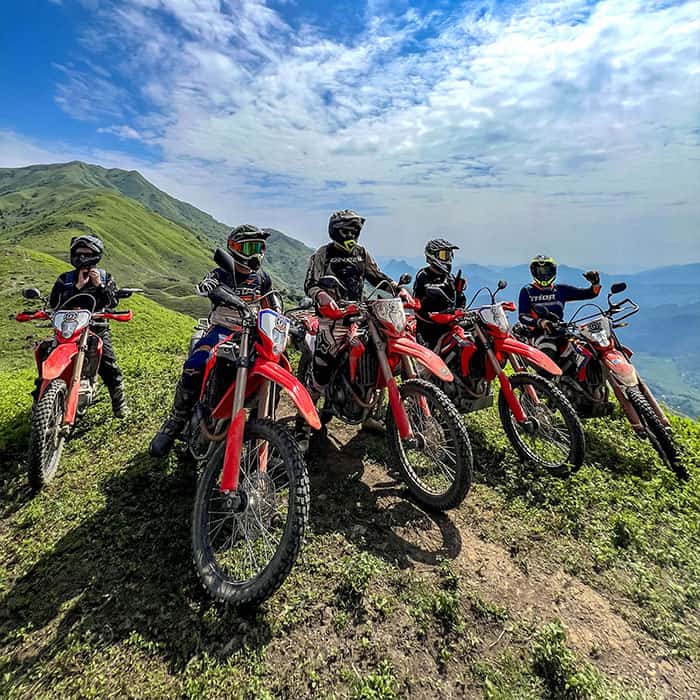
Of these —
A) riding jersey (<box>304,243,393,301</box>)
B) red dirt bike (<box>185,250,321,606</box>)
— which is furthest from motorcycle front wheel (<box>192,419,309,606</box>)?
riding jersey (<box>304,243,393,301</box>)

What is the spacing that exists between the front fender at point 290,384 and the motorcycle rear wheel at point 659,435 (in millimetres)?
4711

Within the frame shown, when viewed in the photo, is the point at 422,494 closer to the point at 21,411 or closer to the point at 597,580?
the point at 597,580

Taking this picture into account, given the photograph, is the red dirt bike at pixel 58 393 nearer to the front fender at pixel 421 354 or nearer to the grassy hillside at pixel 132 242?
the front fender at pixel 421 354

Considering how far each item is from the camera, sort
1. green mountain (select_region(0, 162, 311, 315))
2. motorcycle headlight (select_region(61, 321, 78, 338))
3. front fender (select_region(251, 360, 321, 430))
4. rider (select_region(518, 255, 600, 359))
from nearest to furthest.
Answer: front fender (select_region(251, 360, 321, 430)) → motorcycle headlight (select_region(61, 321, 78, 338)) → rider (select_region(518, 255, 600, 359)) → green mountain (select_region(0, 162, 311, 315))

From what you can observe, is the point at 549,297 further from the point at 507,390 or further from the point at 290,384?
the point at 290,384

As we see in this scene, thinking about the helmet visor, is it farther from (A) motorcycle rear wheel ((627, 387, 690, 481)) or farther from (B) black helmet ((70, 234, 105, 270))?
(B) black helmet ((70, 234, 105, 270))

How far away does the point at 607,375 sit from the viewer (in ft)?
20.3

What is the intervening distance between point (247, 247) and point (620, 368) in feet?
17.8

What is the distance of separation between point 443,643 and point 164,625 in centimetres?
206

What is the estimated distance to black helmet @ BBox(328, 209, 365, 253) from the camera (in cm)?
598

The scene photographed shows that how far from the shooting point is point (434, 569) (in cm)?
374

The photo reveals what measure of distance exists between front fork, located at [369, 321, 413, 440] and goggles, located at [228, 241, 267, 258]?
5.66ft

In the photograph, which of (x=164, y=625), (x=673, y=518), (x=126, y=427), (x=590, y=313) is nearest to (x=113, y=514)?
(x=164, y=625)

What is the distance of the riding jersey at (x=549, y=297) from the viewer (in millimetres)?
7973
